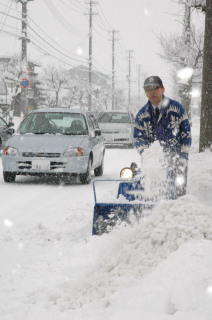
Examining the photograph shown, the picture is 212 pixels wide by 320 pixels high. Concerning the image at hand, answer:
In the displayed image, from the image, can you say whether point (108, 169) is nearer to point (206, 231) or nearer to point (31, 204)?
point (31, 204)

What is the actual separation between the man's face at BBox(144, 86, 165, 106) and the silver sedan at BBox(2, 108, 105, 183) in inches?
174

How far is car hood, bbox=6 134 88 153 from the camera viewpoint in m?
9.13

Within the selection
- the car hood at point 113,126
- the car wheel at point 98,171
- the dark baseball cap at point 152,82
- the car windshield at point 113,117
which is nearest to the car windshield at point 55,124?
the car wheel at point 98,171

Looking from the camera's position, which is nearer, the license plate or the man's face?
the man's face

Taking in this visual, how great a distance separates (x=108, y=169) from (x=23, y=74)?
1907 centimetres

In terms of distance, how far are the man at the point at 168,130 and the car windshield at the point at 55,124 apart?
4845 mm

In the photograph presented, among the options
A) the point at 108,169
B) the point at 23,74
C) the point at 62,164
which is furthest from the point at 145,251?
the point at 23,74

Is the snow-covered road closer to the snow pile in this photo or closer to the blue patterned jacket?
the snow pile

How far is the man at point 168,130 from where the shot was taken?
507 centimetres

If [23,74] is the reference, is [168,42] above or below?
above

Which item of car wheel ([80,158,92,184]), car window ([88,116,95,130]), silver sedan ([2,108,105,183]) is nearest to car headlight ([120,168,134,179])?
silver sedan ([2,108,105,183])

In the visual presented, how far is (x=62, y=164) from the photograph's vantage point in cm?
913

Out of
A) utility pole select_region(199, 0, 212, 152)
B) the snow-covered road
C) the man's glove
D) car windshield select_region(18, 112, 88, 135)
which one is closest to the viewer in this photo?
the snow-covered road

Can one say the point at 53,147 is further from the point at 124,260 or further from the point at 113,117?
the point at 113,117
